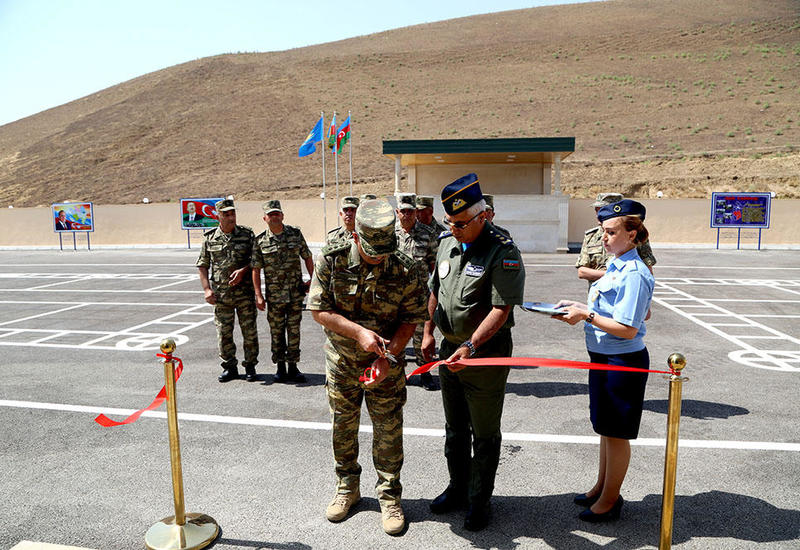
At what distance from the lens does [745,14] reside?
81.8 metres

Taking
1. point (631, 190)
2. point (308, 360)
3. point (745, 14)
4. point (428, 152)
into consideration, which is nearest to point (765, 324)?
point (308, 360)

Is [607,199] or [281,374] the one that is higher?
[607,199]

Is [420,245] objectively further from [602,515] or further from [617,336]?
[602,515]

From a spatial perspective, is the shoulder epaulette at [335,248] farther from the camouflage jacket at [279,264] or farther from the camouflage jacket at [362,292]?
the camouflage jacket at [279,264]

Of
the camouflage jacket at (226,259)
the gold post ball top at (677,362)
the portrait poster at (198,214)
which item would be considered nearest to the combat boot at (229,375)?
the camouflage jacket at (226,259)

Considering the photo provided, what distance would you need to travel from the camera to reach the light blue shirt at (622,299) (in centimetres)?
306

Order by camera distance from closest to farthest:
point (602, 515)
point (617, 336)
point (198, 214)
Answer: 1. point (617, 336)
2. point (602, 515)
3. point (198, 214)

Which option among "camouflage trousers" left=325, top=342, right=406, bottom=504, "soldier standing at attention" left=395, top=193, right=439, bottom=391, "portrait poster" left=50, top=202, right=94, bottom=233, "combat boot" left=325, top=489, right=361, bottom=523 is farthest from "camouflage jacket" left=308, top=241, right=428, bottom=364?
"portrait poster" left=50, top=202, right=94, bottom=233

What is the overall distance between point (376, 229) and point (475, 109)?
200ft

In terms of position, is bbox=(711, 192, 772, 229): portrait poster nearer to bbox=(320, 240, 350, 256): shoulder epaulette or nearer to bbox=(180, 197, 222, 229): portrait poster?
bbox=(180, 197, 222, 229): portrait poster

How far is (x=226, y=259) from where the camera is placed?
20.2 feet

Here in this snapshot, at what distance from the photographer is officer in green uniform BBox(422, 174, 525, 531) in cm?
321

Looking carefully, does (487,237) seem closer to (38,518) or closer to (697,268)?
(38,518)

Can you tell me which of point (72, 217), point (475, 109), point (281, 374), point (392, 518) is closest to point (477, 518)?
point (392, 518)
